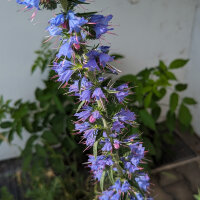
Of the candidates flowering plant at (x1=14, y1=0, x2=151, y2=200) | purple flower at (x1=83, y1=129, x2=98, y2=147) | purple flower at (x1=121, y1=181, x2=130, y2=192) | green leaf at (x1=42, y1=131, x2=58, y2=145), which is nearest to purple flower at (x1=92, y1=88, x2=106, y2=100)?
flowering plant at (x1=14, y1=0, x2=151, y2=200)

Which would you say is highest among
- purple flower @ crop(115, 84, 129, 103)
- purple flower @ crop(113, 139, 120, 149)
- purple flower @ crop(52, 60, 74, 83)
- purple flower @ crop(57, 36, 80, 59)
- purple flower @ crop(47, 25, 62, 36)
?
purple flower @ crop(47, 25, 62, 36)

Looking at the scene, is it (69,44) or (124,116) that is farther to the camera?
(124,116)

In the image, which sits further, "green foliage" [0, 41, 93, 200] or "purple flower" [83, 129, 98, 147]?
"green foliage" [0, 41, 93, 200]

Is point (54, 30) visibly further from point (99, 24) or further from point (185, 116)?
point (185, 116)

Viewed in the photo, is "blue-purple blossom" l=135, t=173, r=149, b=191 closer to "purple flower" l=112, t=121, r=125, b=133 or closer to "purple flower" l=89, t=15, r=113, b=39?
"purple flower" l=112, t=121, r=125, b=133

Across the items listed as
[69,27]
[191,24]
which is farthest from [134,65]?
[69,27]

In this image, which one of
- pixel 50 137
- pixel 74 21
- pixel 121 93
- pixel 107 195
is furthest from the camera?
pixel 50 137

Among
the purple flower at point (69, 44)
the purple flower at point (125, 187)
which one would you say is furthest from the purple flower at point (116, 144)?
the purple flower at point (69, 44)

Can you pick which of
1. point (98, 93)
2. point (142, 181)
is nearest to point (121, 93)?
point (98, 93)
